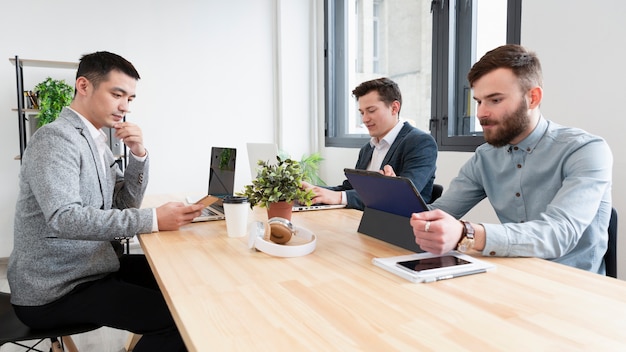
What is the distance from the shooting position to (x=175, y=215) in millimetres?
1601

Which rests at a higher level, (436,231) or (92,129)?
(92,129)

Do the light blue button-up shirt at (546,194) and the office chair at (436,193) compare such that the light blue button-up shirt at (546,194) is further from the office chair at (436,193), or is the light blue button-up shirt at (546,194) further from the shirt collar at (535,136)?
the office chair at (436,193)

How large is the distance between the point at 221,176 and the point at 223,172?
0.03m

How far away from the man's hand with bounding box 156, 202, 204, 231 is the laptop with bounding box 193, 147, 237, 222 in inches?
14.7

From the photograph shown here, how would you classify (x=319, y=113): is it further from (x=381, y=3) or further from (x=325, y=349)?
(x=325, y=349)

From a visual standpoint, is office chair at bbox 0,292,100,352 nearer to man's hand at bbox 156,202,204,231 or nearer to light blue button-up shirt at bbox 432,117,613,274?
man's hand at bbox 156,202,204,231

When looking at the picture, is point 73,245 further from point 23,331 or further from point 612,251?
point 612,251

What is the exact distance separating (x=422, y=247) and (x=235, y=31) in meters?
4.02

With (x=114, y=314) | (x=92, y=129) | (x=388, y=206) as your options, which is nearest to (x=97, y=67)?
(x=92, y=129)

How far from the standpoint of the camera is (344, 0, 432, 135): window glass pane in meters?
3.63

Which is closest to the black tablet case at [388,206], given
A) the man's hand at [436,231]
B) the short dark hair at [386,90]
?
the man's hand at [436,231]

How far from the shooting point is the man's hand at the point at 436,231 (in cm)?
111

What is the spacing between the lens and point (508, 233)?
1183 mm

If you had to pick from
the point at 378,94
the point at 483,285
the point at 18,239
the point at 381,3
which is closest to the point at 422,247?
the point at 483,285
